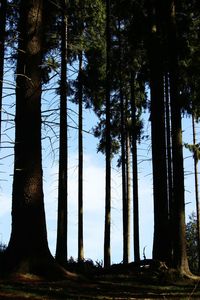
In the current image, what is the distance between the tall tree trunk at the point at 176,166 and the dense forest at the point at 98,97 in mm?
25

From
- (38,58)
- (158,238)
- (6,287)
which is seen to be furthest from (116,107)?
(6,287)

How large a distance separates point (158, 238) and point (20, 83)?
560 centimetres

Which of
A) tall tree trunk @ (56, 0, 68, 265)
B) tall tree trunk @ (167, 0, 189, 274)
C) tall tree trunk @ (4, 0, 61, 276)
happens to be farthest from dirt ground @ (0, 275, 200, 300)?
tall tree trunk @ (56, 0, 68, 265)

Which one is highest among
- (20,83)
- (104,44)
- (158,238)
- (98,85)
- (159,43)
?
(104,44)

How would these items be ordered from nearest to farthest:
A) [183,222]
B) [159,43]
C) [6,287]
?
[6,287] < [183,222] < [159,43]

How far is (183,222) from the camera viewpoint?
11477mm

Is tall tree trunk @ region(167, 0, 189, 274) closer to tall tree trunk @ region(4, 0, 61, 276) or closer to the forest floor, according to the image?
the forest floor

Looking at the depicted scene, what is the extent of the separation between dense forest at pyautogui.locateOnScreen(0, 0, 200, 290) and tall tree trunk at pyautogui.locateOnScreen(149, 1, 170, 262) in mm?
27

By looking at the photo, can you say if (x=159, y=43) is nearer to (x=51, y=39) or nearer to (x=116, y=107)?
(x=51, y=39)

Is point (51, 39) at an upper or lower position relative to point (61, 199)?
upper

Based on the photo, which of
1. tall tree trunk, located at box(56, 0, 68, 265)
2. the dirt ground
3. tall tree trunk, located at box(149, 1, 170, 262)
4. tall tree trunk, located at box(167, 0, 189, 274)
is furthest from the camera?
tall tree trunk, located at box(56, 0, 68, 265)

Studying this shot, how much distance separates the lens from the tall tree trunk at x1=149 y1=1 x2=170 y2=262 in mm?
12109

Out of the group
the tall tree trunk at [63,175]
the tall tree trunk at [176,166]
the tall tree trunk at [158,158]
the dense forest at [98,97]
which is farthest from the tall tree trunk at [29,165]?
the tall tree trunk at [63,175]

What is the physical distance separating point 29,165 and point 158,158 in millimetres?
4459
